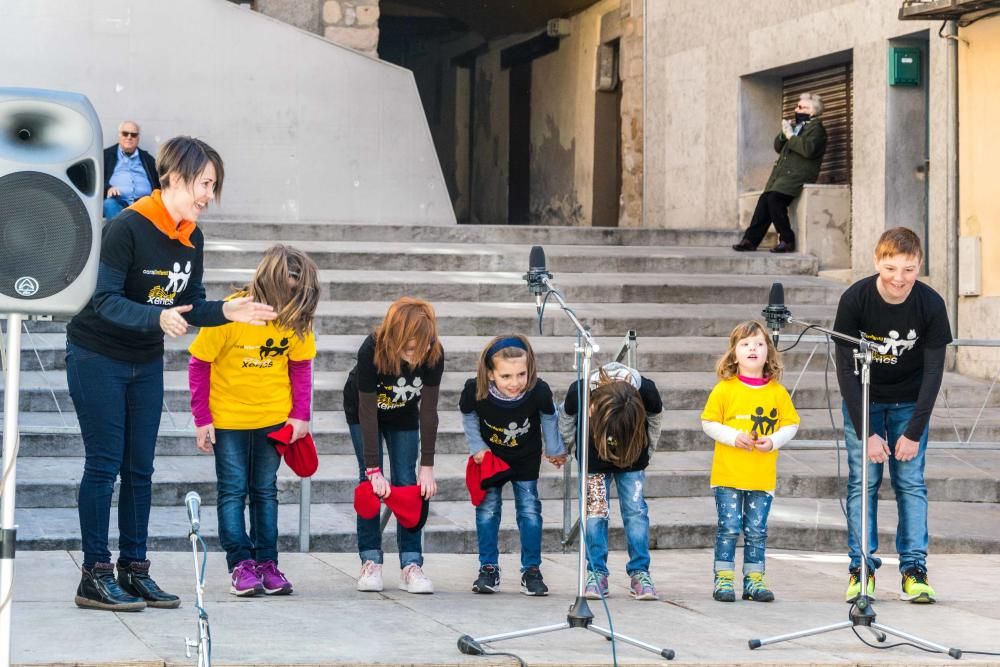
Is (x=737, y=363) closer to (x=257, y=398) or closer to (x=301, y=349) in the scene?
(x=301, y=349)

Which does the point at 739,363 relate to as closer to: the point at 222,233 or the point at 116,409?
the point at 116,409

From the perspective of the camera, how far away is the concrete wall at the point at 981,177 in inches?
479

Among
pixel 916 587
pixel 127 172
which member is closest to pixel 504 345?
pixel 916 587

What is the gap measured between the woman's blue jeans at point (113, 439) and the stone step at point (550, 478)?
2338 millimetres

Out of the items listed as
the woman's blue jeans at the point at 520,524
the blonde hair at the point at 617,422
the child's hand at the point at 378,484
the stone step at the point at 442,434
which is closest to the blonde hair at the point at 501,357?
the blonde hair at the point at 617,422

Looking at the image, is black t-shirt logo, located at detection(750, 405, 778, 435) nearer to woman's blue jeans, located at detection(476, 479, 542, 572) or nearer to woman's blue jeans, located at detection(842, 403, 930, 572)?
woman's blue jeans, located at detection(842, 403, 930, 572)

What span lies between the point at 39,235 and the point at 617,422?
2.92 m

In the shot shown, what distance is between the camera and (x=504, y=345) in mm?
6777

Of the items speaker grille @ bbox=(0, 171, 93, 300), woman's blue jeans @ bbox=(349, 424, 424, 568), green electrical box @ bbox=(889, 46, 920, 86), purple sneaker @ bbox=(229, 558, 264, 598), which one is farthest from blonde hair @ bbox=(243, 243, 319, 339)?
green electrical box @ bbox=(889, 46, 920, 86)

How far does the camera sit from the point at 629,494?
6918 mm

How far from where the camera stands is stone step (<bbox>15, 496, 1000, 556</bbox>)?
305 inches

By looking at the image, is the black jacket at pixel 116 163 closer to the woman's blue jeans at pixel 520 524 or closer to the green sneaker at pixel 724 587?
the woman's blue jeans at pixel 520 524

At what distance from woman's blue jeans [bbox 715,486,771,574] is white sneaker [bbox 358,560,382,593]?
1511 mm

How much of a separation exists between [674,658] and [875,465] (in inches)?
73.8
